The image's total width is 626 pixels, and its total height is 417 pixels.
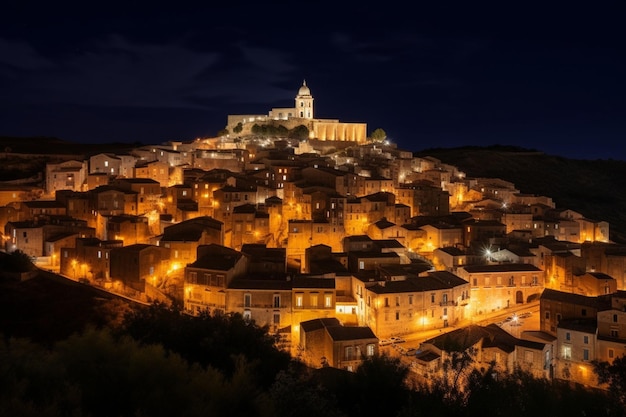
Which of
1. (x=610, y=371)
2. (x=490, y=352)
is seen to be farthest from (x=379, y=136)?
(x=610, y=371)

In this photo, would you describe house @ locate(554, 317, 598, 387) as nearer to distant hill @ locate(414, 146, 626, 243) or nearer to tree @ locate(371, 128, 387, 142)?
tree @ locate(371, 128, 387, 142)

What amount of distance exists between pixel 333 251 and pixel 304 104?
117ft

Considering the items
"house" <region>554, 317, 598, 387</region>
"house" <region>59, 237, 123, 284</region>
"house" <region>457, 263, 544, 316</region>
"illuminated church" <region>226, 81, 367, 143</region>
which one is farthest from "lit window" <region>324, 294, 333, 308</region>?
"illuminated church" <region>226, 81, 367, 143</region>

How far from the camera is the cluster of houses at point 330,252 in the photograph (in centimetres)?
2339

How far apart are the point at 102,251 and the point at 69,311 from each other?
12.7 ft

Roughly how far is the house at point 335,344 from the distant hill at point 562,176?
47811 mm

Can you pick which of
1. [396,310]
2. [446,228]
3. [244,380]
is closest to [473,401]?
[244,380]

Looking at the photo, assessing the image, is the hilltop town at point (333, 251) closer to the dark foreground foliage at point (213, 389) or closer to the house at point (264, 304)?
the house at point (264, 304)

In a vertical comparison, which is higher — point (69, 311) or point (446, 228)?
point (446, 228)

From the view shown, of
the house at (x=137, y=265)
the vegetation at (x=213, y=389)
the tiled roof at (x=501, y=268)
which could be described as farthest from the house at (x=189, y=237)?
the vegetation at (x=213, y=389)

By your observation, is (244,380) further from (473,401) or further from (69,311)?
(69,311)

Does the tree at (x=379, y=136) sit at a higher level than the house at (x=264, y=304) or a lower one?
higher

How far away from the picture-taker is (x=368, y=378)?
1199 cm

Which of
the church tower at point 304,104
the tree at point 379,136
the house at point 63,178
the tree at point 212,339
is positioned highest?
the church tower at point 304,104
